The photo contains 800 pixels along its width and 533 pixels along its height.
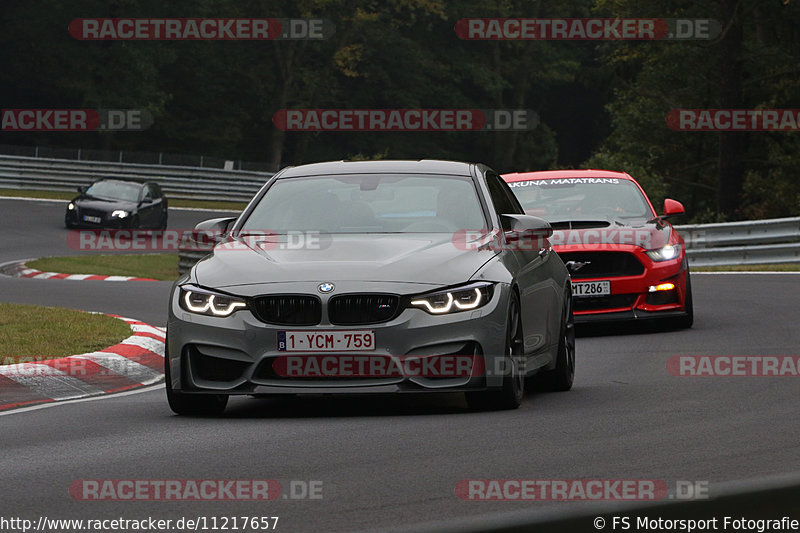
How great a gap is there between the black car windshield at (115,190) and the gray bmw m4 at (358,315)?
28.3 metres

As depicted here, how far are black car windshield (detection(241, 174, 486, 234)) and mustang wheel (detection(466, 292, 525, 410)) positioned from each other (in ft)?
2.71

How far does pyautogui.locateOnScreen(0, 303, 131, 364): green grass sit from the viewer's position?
11.8 m

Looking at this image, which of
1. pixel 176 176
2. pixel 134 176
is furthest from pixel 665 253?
pixel 176 176

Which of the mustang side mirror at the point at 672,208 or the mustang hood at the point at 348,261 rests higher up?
the mustang side mirror at the point at 672,208

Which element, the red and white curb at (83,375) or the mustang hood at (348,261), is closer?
the mustang hood at (348,261)

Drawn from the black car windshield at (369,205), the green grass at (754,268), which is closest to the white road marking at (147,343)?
the black car windshield at (369,205)

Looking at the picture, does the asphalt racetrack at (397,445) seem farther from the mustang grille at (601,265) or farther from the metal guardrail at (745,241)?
the metal guardrail at (745,241)

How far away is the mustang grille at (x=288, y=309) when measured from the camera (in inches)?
323

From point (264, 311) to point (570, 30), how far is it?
67.9 metres

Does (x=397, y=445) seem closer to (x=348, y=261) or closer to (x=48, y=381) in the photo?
(x=348, y=261)

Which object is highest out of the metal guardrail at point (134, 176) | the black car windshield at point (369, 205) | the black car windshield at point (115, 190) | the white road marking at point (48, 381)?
the metal guardrail at point (134, 176)

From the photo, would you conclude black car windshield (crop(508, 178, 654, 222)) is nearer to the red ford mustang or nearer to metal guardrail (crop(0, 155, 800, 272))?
the red ford mustang

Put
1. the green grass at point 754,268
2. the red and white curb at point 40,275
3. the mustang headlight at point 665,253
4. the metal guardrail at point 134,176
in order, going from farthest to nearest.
Result: the metal guardrail at point 134,176
the red and white curb at point 40,275
the green grass at point 754,268
the mustang headlight at point 665,253

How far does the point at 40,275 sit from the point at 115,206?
10807mm
